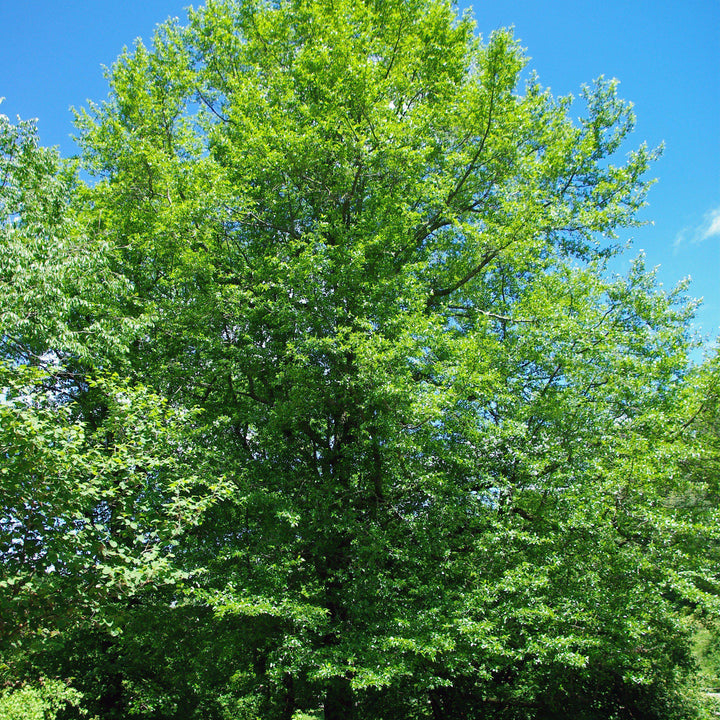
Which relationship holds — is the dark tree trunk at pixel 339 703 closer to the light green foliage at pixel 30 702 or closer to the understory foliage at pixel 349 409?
the understory foliage at pixel 349 409

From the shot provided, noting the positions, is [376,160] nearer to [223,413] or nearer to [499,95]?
[499,95]

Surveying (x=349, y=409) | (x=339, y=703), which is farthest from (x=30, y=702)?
(x=349, y=409)

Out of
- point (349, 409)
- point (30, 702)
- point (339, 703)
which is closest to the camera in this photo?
point (30, 702)

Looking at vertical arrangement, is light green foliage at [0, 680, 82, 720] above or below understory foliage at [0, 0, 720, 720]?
below

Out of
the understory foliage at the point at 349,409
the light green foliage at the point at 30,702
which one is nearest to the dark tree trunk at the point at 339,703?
the understory foliage at the point at 349,409

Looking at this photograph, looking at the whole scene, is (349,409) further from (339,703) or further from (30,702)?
(30,702)

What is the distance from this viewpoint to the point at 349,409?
32.6 ft

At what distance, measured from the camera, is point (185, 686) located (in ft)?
36.0

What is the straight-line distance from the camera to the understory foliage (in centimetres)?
765

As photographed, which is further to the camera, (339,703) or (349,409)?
(349,409)

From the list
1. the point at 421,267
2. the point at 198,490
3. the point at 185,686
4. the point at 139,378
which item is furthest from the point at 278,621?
the point at 421,267

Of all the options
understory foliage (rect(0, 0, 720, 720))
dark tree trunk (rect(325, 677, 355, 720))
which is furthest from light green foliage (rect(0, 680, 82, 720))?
dark tree trunk (rect(325, 677, 355, 720))

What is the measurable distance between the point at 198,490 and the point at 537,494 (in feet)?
19.5

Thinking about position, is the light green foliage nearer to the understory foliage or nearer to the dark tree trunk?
the understory foliage
